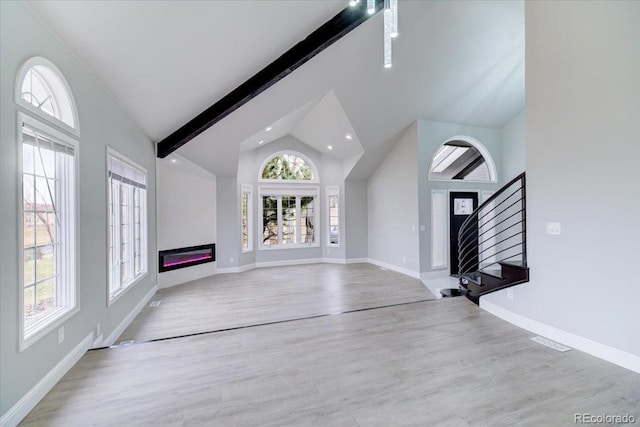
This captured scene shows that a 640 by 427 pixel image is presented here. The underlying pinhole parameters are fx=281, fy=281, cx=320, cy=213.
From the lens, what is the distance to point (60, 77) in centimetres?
235

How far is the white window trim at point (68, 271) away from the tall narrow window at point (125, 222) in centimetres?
78

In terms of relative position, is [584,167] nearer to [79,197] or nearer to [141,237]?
[79,197]

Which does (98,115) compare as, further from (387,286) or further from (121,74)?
(387,286)

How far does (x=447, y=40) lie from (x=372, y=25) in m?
1.45

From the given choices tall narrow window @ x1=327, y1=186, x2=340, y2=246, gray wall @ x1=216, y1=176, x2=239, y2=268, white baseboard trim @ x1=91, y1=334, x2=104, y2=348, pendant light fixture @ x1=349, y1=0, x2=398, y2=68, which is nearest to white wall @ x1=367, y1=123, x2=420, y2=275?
tall narrow window @ x1=327, y1=186, x2=340, y2=246

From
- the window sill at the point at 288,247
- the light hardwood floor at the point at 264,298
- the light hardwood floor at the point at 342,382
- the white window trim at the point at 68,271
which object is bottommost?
the light hardwood floor at the point at 264,298

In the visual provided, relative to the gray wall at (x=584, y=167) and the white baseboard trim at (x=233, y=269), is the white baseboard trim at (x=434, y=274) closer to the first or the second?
the gray wall at (x=584, y=167)

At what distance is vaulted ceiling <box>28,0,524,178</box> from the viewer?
2570 millimetres

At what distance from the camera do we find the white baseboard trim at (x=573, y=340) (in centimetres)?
247

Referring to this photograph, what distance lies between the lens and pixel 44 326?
2129mm

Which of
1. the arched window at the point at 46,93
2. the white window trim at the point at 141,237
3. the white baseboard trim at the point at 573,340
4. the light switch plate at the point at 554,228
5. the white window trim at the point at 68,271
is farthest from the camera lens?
the white window trim at the point at 141,237

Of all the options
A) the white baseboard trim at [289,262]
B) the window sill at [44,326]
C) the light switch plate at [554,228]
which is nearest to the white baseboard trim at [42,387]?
the window sill at [44,326]

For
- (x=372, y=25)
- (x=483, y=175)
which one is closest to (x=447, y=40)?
(x=372, y=25)

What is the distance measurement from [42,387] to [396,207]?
20.5ft
